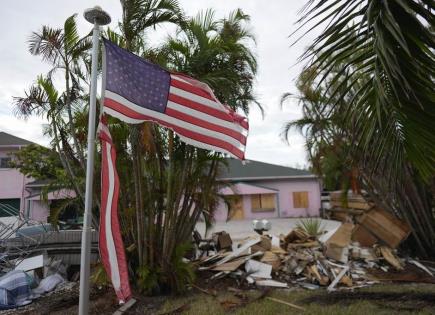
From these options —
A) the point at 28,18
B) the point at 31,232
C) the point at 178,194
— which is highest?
the point at 28,18

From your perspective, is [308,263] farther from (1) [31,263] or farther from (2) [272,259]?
(1) [31,263]

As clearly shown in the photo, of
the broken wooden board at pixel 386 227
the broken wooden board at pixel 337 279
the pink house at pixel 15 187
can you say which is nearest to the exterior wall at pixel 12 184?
the pink house at pixel 15 187

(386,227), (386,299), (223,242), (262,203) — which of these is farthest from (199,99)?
(262,203)

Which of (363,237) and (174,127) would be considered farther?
(363,237)

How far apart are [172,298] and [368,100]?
18.9 ft

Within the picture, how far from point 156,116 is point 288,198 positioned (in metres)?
26.5

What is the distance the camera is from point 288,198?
98.9ft

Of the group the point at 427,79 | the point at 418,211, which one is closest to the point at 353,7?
the point at 427,79

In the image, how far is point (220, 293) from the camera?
7301mm

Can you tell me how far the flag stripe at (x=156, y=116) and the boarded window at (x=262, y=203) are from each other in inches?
941

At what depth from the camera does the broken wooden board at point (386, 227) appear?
1042 cm

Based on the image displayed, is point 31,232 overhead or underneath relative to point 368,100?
underneath

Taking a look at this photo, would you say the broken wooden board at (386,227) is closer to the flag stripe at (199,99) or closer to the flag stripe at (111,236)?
the flag stripe at (199,99)

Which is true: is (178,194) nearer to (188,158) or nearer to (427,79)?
(188,158)
